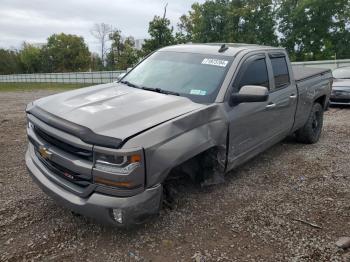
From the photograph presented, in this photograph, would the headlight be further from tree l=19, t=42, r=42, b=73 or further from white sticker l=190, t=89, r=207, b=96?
tree l=19, t=42, r=42, b=73

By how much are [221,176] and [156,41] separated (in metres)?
24.5

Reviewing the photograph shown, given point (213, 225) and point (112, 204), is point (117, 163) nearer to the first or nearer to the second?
point (112, 204)

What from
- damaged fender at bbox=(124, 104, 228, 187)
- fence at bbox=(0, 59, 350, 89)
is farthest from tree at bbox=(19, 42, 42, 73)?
damaged fender at bbox=(124, 104, 228, 187)

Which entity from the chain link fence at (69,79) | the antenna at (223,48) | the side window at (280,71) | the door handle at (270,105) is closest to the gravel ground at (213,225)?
the door handle at (270,105)

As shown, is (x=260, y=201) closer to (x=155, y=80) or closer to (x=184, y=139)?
(x=184, y=139)

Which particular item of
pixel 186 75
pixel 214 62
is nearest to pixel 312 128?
pixel 214 62

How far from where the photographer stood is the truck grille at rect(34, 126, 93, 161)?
2.83 metres

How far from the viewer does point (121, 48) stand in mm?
49844

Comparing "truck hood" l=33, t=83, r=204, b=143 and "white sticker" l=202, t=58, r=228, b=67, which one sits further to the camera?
"white sticker" l=202, t=58, r=228, b=67

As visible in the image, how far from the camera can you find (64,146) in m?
3.02

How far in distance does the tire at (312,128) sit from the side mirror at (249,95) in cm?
269

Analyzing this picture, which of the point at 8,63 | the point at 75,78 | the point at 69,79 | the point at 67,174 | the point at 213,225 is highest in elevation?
the point at 67,174

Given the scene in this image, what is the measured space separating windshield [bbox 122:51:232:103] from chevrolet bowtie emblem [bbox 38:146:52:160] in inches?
57.2

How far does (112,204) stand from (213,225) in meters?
1.20
